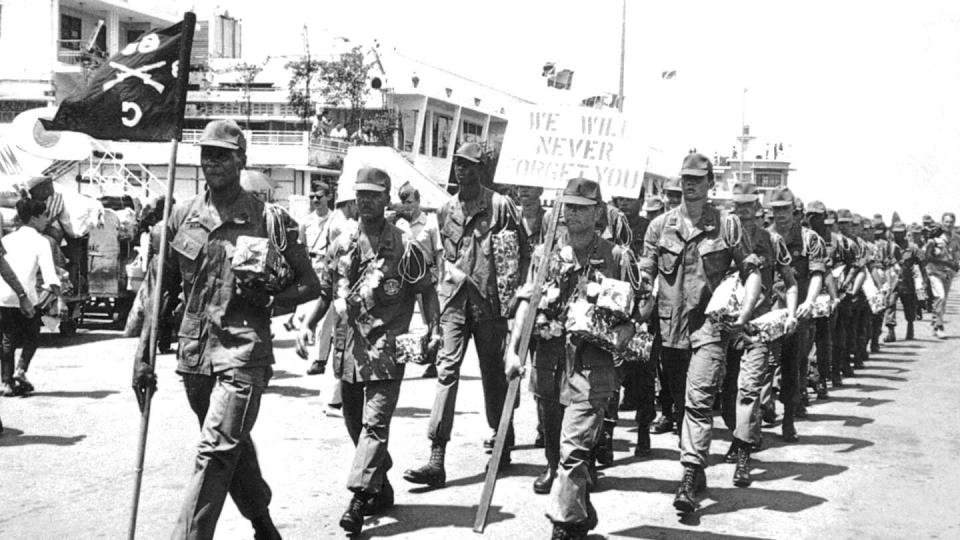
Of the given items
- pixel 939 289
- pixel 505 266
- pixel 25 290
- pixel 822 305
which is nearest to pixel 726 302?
pixel 505 266

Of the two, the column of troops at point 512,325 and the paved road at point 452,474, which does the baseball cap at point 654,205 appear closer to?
the column of troops at point 512,325

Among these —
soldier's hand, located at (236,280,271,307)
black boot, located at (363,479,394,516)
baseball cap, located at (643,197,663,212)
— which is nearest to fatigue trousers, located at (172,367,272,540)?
soldier's hand, located at (236,280,271,307)

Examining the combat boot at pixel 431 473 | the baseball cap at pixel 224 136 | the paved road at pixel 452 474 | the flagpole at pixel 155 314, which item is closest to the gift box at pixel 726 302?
the paved road at pixel 452 474

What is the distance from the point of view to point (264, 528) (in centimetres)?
553

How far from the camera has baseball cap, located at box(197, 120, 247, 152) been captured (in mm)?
5324

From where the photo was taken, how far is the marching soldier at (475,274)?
7.86 meters

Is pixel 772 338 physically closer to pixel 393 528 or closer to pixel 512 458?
pixel 512 458

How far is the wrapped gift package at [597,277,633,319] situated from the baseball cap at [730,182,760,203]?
299 cm

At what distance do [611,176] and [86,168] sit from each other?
39637mm

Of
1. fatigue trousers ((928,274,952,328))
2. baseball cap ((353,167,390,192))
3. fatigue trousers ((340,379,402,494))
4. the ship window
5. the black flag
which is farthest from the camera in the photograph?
the ship window

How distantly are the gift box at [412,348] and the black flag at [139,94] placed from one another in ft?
5.81

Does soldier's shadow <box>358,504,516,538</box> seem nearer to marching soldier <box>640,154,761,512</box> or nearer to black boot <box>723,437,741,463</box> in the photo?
marching soldier <box>640,154,761,512</box>

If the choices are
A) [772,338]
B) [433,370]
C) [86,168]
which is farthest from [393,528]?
[86,168]

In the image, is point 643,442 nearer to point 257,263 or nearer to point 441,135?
point 257,263
